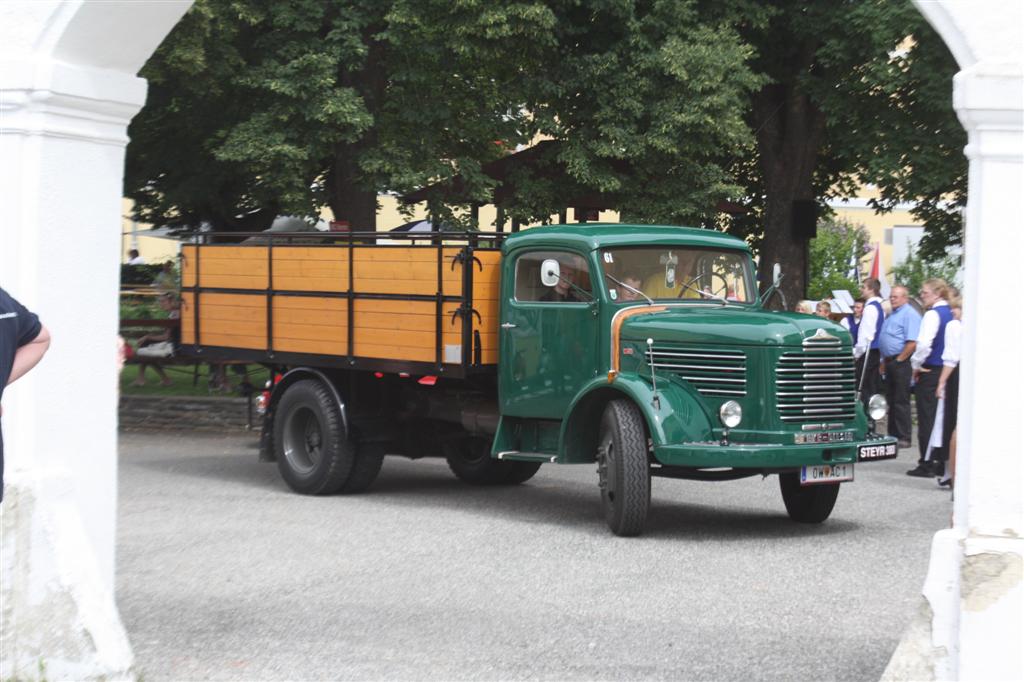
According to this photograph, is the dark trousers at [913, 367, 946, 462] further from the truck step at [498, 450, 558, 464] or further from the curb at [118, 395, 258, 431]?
the curb at [118, 395, 258, 431]

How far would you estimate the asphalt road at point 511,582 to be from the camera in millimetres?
7148

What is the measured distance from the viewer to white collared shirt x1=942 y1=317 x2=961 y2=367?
44.4 ft

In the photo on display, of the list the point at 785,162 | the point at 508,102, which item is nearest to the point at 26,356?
the point at 508,102

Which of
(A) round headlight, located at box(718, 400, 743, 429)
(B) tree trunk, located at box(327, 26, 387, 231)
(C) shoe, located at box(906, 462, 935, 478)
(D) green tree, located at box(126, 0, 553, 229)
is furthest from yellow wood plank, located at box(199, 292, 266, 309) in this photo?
(C) shoe, located at box(906, 462, 935, 478)

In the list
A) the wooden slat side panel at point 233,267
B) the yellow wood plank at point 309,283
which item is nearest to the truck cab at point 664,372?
the yellow wood plank at point 309,283

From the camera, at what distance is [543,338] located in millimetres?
12070

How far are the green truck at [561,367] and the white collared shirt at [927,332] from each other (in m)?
2.10

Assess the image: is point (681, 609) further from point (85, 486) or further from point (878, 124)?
point (878, 124)

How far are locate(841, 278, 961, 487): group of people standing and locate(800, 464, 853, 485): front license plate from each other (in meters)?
1.60

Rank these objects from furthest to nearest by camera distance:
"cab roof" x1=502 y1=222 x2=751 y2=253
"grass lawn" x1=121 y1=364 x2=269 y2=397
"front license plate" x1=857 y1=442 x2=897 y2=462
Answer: "grass lawn" x1=121 y1=364 x2=269 y2=397 < "cab roof" x1=502 y1=222 x2=751 y2=253 < "front license plate" x1=857 y1=442 x2=897 y2=462

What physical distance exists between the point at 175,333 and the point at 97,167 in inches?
587

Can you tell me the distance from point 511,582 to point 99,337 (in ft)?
10.4

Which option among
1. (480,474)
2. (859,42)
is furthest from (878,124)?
Result: (480,474)

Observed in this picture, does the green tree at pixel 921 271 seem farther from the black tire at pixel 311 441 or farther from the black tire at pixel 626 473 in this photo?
the black tire at pixel 626 473
